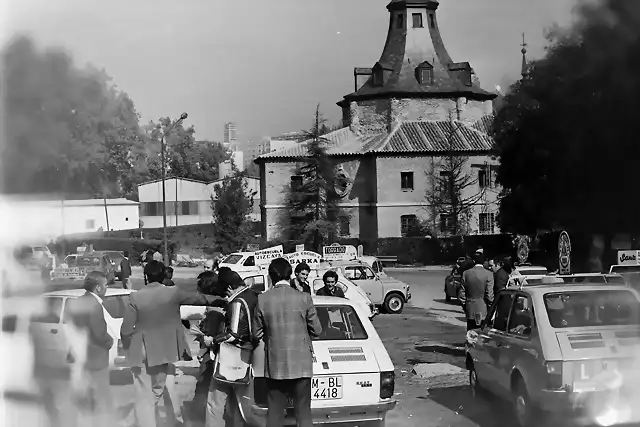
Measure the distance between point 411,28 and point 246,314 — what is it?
55414 mm

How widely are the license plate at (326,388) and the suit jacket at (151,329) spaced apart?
1.36 meters

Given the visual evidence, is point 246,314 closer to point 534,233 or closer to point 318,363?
point 318,363

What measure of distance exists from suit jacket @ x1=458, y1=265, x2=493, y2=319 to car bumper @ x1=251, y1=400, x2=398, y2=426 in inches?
196

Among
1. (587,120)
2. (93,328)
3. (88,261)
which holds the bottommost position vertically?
(88,261)

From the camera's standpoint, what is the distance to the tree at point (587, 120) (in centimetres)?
1814

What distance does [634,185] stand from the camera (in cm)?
2056

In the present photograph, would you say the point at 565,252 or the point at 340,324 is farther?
the point at 565,252

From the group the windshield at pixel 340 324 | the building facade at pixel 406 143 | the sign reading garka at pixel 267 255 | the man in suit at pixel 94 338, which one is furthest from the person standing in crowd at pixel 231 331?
the building facade at pixel 406 143

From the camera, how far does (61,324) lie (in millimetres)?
8672

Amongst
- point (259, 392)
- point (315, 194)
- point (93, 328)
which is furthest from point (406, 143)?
point (259, 392)

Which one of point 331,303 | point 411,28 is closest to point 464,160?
point 411,28

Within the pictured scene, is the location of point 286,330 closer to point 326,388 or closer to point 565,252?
point 326,388

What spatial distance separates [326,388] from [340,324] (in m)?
→ 0.98

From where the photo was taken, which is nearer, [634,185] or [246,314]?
[246,314]
